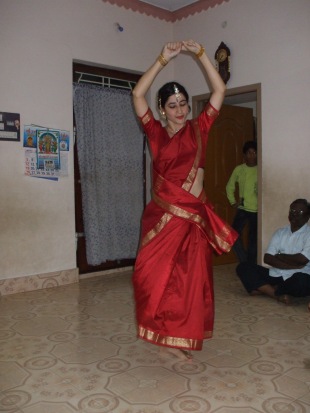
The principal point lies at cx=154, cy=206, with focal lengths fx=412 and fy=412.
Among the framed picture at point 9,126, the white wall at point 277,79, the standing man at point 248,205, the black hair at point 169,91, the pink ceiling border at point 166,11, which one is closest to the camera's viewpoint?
the black hair at point 169,91

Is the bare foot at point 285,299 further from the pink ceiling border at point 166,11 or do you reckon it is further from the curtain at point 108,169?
the pink ceiling border at point 166,11

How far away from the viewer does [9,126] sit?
3.71 metres

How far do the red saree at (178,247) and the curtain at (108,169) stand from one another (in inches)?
88.0

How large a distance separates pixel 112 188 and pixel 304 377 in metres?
3.00

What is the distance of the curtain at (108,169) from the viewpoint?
4352 millimetres

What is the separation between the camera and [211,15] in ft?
15.0

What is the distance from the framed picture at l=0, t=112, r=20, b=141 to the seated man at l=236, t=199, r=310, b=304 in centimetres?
243

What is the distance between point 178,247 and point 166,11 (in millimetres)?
3798

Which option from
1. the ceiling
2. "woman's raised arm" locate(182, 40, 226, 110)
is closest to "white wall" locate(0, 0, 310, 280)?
the ceiling

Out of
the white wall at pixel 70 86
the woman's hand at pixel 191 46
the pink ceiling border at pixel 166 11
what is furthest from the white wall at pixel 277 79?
the woman's hand at pixel 191 46

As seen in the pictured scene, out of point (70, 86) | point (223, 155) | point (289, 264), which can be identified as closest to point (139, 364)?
point (289, 264)

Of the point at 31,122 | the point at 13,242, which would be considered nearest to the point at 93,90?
the point at 31,122

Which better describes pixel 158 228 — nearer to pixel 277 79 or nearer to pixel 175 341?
pixel 175 341

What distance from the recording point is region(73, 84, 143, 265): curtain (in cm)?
435
